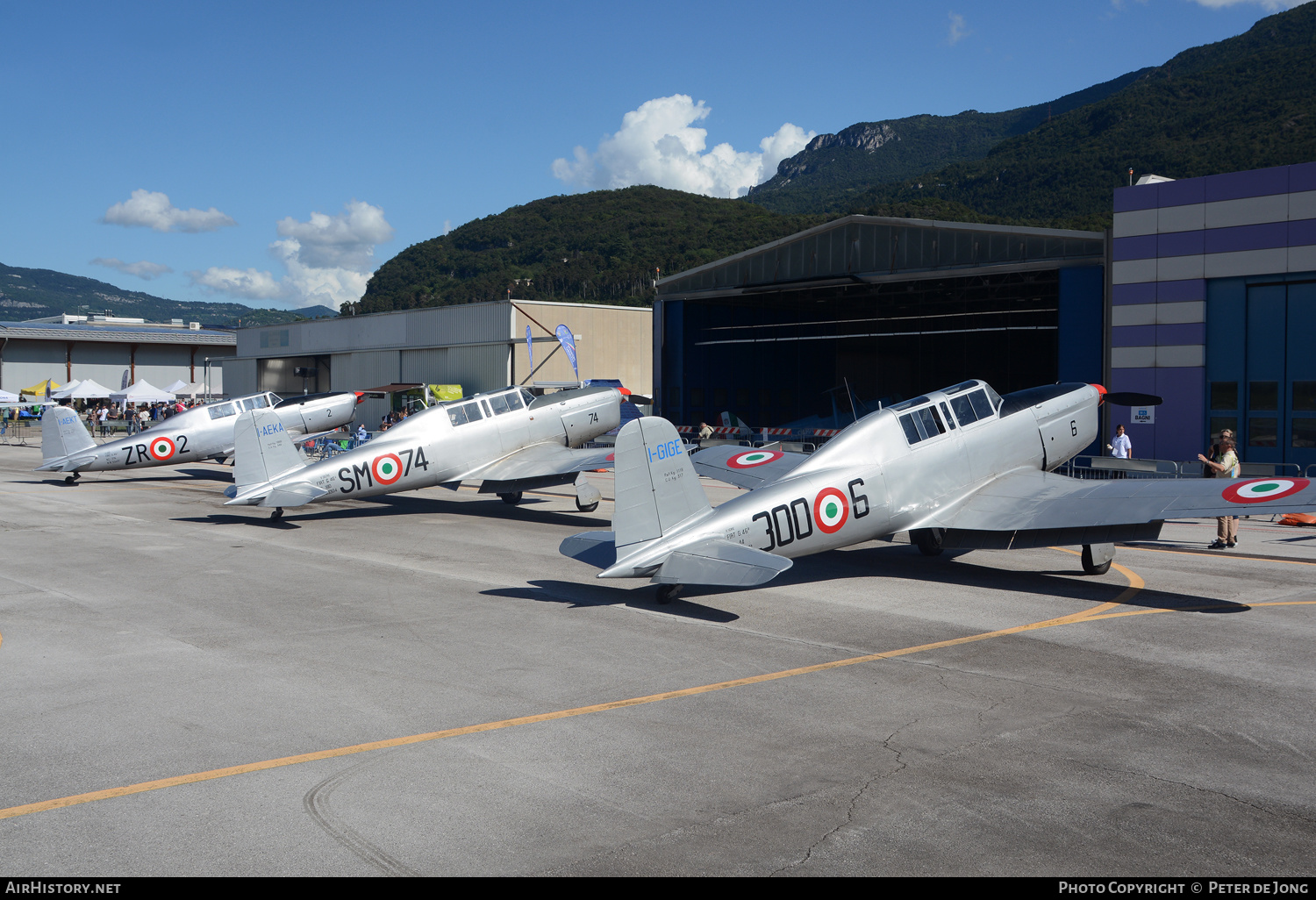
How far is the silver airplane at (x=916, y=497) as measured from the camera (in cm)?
960

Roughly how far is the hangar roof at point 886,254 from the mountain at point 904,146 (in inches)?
4200

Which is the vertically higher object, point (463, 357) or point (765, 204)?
point (765, 204)

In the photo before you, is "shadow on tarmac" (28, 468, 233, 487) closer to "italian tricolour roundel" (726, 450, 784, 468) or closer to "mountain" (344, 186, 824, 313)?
"italian tricolour roundel" (726, 450, 784, 468)

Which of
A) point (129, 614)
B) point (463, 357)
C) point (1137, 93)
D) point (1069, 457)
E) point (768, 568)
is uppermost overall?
point (1137, 93)

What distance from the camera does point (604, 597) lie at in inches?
421

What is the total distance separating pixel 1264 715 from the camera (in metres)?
6.51

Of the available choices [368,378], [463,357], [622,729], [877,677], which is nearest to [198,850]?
[622,729]

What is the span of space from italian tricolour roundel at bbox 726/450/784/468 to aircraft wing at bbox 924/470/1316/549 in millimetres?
3802

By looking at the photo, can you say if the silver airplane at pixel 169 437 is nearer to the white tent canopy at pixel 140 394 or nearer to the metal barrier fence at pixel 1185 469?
the metal barrier fence at pixel 1185 469

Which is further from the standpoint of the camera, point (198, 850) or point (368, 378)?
point (368, 378)

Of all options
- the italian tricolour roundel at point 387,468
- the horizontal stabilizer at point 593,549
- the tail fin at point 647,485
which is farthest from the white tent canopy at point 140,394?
the tail fin at point 647,485

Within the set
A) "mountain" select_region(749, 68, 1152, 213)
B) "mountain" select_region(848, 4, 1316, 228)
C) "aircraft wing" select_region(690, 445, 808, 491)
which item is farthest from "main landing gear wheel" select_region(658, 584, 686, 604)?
"mountain" select_region(749, 68, 1152, 213)

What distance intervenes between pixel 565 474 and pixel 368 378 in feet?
123

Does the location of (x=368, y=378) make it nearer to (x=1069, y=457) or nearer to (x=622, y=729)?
(x=1069, y=457)
